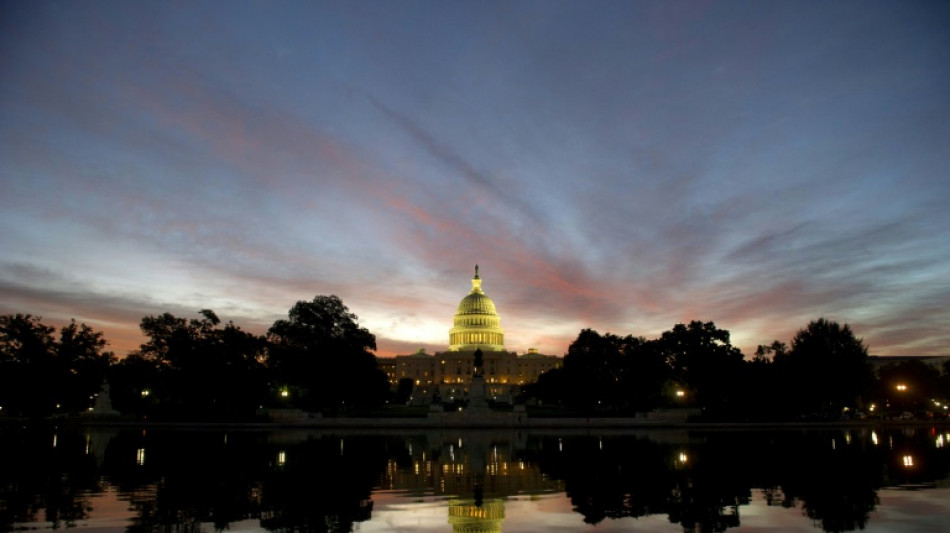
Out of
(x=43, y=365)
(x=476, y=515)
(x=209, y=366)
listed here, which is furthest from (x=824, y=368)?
(x=43, y=365)

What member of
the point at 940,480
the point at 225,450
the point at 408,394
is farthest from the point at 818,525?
the point at 408,394

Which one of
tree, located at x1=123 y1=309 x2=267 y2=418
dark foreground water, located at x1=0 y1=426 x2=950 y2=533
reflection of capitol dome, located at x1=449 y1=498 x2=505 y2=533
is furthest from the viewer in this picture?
tree, located at x1=123 y1=309 x2=267 y2=418

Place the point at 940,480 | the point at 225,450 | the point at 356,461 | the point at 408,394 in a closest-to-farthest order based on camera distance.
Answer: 1. the point at 940,480
2. the point at 356,461
3. the point at 225,450
4. the point at 408,394

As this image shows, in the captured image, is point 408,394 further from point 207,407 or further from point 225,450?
point 225,450

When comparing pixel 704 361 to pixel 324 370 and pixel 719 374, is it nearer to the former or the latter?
pixel 719 374

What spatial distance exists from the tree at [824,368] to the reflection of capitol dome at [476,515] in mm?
63844

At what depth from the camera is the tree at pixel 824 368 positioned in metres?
75.1

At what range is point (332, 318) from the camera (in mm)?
79500

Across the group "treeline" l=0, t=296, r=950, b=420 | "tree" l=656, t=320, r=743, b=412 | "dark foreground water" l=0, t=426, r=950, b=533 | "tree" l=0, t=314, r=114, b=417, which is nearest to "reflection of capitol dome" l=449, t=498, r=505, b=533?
"dark foreground water" l=0, t=426, r=950, b=533

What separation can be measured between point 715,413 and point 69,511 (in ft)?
213

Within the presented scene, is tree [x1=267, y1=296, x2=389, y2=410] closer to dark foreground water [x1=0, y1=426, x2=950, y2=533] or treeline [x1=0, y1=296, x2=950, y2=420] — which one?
treeline [x1=0, y1=296, x2=950, y2=420]

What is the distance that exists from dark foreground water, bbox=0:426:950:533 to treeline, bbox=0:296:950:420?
39349 mm

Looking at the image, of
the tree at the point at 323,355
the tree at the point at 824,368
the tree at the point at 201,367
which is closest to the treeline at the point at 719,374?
the tree at the point at 824,368

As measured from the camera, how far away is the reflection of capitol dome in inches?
567
